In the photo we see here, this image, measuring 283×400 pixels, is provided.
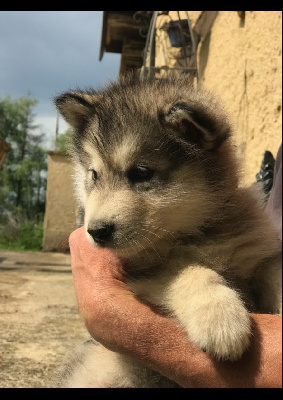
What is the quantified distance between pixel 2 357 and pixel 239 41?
86.4 inches

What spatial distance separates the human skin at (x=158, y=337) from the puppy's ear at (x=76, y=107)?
0.42 m

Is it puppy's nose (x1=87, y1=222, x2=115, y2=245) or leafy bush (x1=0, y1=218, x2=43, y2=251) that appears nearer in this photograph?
leafy bush (x1=0, y1=218, x2=43, y2=251)

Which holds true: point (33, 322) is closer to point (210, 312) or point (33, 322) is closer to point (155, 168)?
point (155, 168)

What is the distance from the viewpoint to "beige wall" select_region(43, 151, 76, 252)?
4.09 feet

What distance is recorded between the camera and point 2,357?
2.51ft

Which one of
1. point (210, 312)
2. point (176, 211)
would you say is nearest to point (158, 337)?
point (210, 312)

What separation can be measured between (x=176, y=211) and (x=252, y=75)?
1.49 m

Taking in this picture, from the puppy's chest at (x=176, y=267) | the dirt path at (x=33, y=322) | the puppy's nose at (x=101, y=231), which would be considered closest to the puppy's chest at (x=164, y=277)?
the puppy's chest at (x=176, y=267)

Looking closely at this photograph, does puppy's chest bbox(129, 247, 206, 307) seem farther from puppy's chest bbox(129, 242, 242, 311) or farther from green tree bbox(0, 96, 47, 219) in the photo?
green tree bbox(0, 96, 47, 219)

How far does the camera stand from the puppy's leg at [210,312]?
2.88 feet

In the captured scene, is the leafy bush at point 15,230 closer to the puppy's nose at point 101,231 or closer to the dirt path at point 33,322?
the dirt path at point 33,322

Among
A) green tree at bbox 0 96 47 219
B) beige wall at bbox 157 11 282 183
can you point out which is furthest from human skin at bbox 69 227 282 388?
beige wall at bbox 157 11 282 183

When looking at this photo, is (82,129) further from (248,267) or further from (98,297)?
(248,267)
